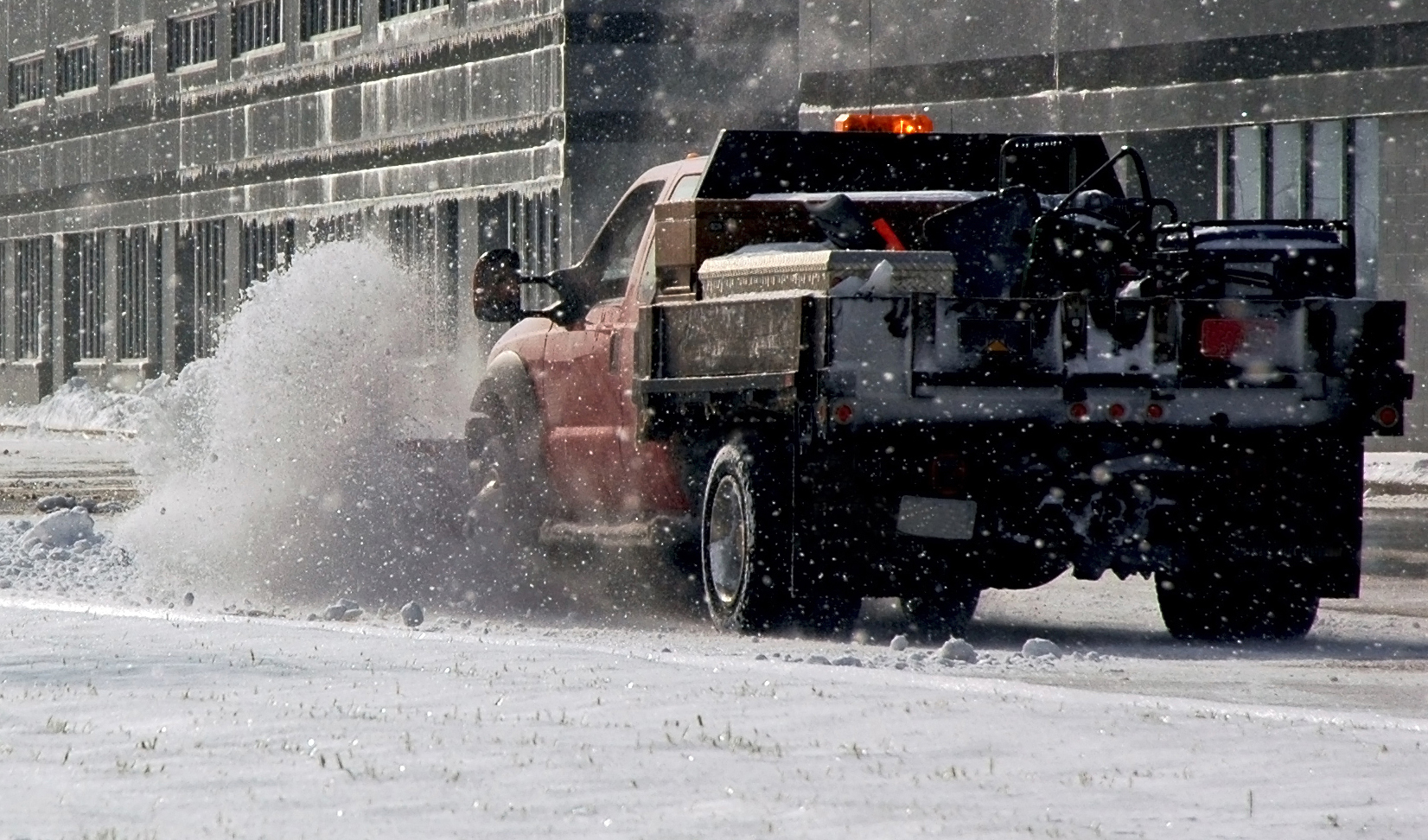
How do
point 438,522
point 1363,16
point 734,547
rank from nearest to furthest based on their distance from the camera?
1. point 734,547
2. point 438,522
3. point 1363,16

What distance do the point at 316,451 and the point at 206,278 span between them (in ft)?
81.9

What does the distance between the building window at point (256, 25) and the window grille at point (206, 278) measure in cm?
→ 258

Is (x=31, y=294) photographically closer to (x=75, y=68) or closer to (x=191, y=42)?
(x=75, y=68)

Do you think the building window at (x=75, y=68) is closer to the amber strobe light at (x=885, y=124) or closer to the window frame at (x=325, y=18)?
the window frame at (x=325, y=18)

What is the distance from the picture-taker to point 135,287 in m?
40.3

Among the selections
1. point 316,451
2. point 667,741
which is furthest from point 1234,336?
point 316,451

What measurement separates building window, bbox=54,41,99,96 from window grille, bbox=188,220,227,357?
5.24m

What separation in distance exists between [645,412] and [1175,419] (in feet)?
7.19

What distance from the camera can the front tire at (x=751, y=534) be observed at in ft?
31.7

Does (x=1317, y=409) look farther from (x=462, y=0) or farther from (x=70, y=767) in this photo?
(x=462, y=0)

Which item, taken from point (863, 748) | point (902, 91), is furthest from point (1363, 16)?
point (863, 748)

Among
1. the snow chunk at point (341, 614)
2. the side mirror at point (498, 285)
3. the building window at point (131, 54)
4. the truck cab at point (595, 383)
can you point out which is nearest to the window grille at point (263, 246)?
the building window at point (131, 54)

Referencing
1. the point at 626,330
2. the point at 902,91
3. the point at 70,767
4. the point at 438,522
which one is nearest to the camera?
the point at 70,767

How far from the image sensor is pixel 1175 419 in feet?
30.9
